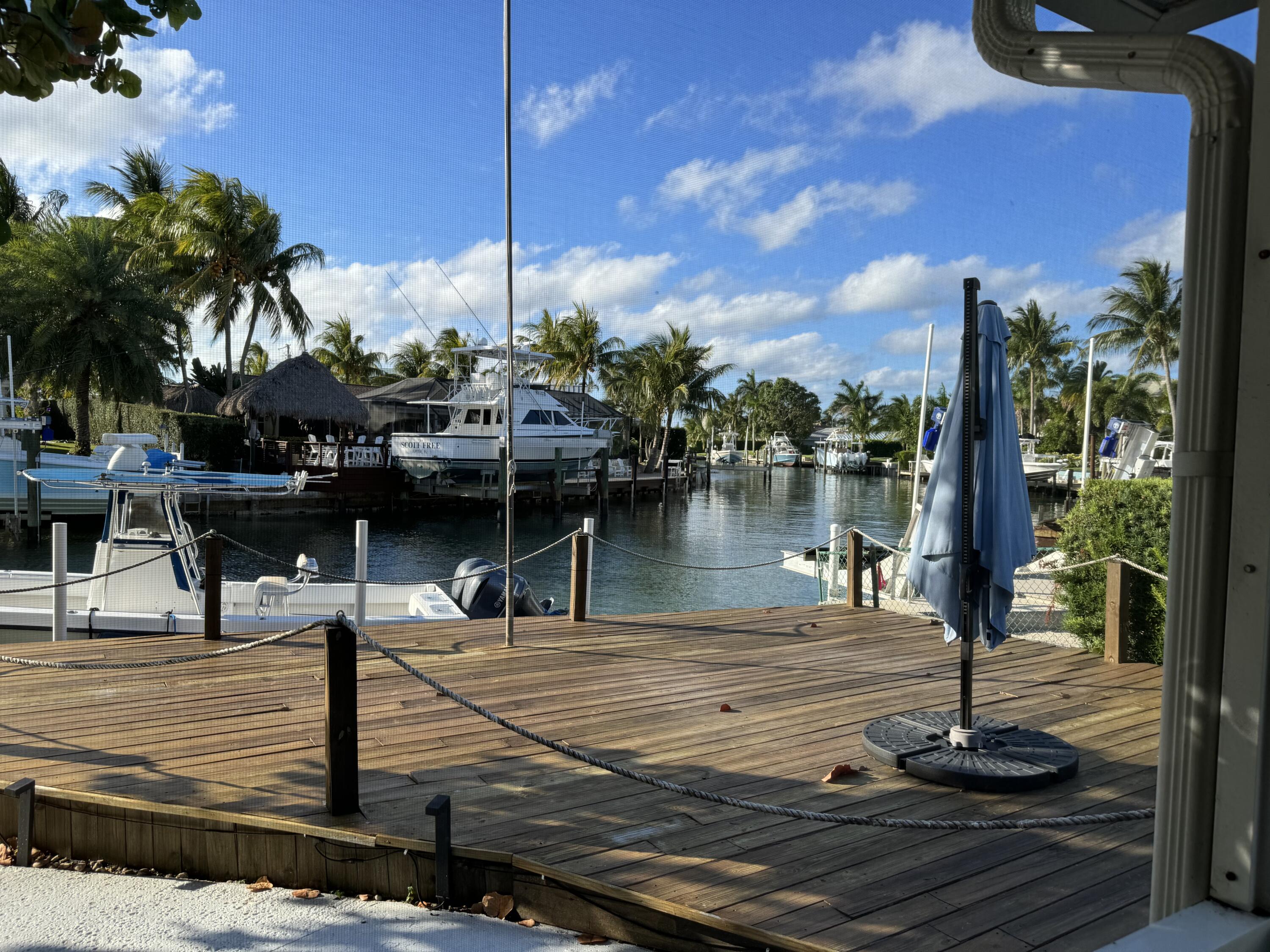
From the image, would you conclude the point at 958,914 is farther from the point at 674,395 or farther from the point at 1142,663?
the point at 674,395

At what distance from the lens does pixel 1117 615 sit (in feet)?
20.6

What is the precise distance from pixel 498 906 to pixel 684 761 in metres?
1.30

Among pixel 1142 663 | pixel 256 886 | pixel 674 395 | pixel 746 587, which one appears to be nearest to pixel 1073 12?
pixel 256 886

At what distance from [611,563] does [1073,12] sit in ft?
70.9

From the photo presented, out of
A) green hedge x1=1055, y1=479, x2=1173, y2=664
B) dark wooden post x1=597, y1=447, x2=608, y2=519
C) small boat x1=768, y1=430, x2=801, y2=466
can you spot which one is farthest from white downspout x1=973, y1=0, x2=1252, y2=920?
small boat x1=768, y1=430, x2=801, y2=466

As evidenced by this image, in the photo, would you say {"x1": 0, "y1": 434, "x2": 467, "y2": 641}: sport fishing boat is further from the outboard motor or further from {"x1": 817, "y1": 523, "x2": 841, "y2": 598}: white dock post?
{"x1": 817, "y1": 523, "x2": 841, "y2": 598}: white dock post

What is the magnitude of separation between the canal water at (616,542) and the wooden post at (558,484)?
1.83 feet

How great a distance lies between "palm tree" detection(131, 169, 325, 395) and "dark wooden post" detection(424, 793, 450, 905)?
35374 millimetres

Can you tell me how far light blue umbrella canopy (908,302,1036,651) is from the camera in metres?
4.01

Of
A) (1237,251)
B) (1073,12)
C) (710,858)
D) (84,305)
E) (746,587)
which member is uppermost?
(84,305)

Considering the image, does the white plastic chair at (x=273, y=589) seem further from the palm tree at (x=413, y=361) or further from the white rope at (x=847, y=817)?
the palm tree at (x=413, y=361)

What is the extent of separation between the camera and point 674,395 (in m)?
50.4

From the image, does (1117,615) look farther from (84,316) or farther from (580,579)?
(84,316)

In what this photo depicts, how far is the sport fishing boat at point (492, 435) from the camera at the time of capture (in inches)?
1347
